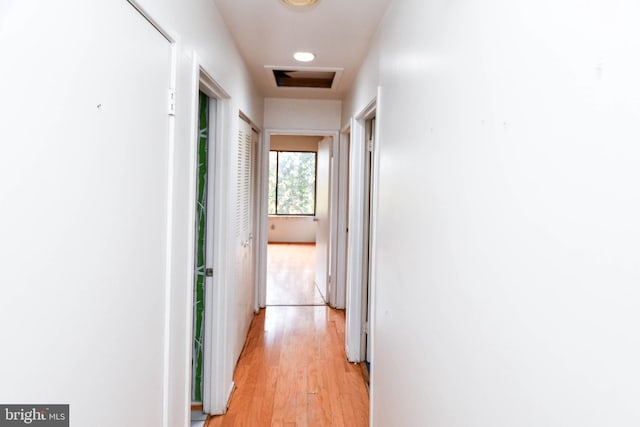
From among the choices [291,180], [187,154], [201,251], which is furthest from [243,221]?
[291,180]

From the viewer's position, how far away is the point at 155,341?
138 cm

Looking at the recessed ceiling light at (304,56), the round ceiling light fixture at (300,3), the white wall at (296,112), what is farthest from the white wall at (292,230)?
the round ceiling light fixture at (300,3)

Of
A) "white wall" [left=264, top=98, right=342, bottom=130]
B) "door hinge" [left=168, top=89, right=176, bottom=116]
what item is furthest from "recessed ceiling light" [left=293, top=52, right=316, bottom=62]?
"door hinge" [left=168, top=89, right=176, bottom=116]

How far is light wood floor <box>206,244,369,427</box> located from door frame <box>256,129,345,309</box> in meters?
0.43

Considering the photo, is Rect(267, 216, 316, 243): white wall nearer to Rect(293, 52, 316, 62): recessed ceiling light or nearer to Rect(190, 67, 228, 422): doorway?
Rect(293, 52, 316, 62): recessed ceiling light

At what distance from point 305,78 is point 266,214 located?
1.52 metres

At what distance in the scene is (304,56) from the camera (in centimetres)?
298

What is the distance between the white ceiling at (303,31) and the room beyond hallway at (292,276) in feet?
9.38

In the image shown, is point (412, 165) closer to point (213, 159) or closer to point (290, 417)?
point (213, 159)

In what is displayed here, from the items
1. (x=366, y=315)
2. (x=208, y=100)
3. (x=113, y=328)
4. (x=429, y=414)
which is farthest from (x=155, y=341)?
(x=366, y=315)

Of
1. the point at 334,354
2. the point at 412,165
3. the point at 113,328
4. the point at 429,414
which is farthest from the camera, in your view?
the point at 334,354

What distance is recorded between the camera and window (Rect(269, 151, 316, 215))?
30.4 feet

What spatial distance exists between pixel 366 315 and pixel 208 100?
6.79 ft

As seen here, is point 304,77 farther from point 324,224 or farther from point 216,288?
point 216,288
